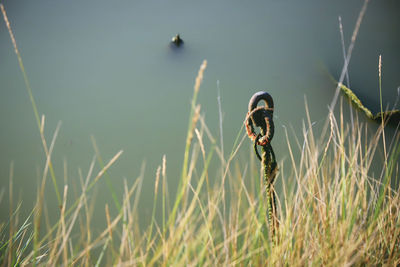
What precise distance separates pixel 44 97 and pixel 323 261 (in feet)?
6.28

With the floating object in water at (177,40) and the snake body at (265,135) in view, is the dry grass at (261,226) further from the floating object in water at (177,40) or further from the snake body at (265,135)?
the floating object in water at (177,40)

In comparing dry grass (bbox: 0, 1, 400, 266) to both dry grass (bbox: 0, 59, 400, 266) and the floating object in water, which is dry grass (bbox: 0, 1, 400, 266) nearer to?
dry grass (bbox: 0, 59, 400, 266)

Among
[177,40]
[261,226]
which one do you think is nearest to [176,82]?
[177,40]

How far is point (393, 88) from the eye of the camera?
6.75 ft

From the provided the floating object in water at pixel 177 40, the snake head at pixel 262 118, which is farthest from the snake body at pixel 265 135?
the floating object in water at pixel 177 40

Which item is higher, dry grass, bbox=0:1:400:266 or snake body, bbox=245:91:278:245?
snake body, bbox=245:91:278:245

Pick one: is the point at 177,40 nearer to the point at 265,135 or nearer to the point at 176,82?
the point at 176,82

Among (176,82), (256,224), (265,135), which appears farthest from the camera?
(176,82)

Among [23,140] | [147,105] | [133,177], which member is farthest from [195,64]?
[23,140]

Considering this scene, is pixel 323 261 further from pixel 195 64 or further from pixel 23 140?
pixel 23 140

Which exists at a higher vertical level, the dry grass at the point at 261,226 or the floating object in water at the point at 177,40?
the floating object in water at the point at 177,40

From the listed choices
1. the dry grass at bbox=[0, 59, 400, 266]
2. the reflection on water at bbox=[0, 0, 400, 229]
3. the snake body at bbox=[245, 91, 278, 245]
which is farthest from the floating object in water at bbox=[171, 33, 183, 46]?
the snake body at bbox=[245, 91, 278, 245]

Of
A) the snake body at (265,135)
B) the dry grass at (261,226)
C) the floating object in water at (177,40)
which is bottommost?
the dry grass at (261,226)

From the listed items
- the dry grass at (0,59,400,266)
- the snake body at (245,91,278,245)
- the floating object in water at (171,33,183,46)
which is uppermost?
the floating object in water at (171,33,183,46)
